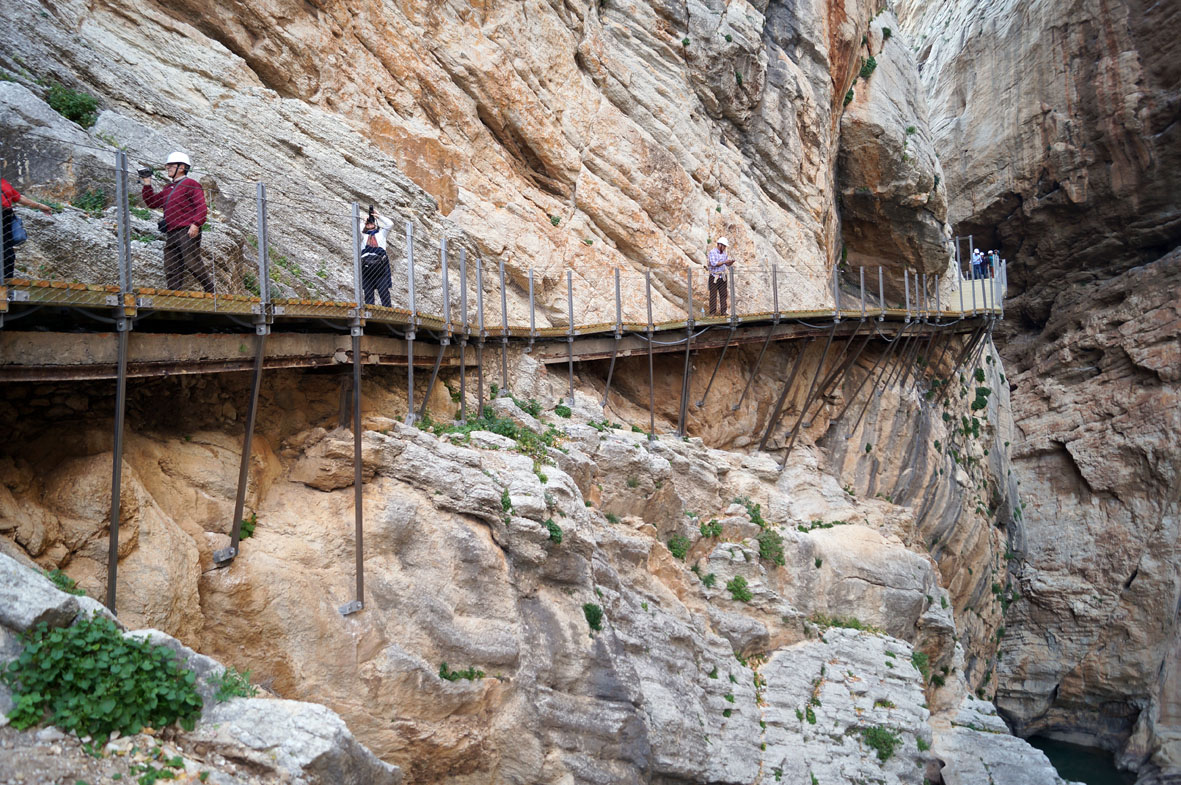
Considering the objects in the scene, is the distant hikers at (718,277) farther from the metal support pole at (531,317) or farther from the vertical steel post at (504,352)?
the vertical steel post at (504,352)

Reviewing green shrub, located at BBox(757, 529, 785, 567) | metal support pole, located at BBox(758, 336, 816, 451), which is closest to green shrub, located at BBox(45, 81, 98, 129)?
green shrub, located at BBox(757, 529, 785, 567)

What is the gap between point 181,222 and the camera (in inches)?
345

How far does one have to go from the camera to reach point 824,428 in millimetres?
23328

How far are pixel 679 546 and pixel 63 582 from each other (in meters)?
11.3

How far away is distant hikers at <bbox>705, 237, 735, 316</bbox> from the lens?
65.6 ft

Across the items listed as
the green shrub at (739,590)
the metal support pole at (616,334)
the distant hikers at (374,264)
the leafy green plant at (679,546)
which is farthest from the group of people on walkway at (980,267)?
the distant hikers at (374,264)

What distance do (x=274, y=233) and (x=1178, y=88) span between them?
32.6 m

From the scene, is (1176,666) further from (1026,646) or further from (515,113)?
(515,113)

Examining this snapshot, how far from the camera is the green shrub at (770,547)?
1762 cm

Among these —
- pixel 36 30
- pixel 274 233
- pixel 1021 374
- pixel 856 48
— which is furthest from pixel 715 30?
pixel 1021 374

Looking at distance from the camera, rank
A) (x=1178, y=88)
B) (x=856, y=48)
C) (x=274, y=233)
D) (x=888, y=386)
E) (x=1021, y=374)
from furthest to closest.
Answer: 1. (x=1021, y=374)
2. (x=1178, y=88)
3. (x=856, y=48)
4. (x=888, y=386)
5. (x=274, y=233)

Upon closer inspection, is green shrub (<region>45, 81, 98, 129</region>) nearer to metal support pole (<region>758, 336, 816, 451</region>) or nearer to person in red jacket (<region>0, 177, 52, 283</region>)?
person in red jacket (<region>0, 177, 52, 283</region>)

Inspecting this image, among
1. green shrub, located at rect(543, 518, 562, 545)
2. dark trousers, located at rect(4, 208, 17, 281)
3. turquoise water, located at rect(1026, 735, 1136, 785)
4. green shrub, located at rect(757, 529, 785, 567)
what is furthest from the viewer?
turquoise water, located at rect(1026, 735, 1136, 785)

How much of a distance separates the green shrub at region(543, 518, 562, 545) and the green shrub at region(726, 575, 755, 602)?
6116 mm
